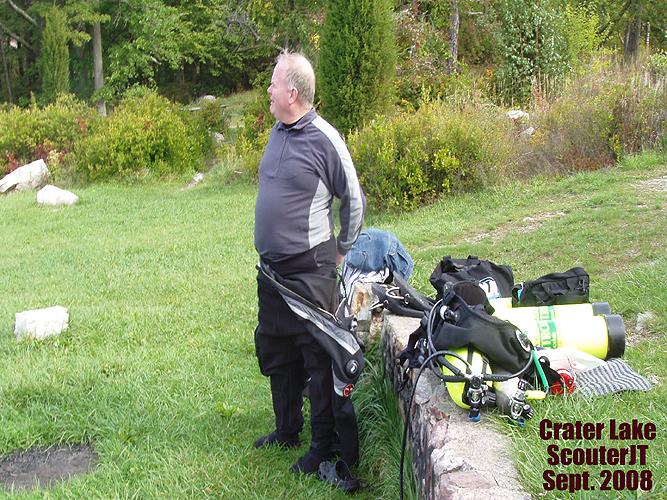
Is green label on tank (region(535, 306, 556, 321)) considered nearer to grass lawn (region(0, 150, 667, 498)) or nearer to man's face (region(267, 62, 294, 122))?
grass lawn (region(0, 150, 667, 498))

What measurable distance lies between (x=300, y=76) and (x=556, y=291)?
1.84 meters

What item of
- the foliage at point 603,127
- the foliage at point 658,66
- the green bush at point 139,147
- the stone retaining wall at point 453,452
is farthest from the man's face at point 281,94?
the green bush at point 139,147

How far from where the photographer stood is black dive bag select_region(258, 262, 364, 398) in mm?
3699

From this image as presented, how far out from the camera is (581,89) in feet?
40.2

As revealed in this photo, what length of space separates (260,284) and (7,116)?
15.7 metres

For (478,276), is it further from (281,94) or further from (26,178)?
(26,178)

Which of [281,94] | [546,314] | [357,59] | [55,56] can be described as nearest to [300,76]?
[281,94]

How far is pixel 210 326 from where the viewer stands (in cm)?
625

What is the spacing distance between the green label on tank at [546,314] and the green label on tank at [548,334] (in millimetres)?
32

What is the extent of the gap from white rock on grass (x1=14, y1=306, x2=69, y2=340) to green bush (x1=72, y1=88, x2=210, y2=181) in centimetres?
984

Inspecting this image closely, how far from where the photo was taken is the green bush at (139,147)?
1565 centimetres

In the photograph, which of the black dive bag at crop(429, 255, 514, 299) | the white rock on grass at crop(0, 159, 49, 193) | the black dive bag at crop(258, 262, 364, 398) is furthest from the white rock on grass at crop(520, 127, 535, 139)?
the white rock on grass at crop(0, 159, 49, 193)

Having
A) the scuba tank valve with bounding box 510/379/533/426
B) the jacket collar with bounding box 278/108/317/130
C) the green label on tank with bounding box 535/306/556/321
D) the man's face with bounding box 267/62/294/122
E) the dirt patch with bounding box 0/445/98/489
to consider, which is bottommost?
the dirt patch with bounding box 0/445/98/489

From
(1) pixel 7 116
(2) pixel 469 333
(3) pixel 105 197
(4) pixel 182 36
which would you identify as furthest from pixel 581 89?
(4) pixel 182 36
